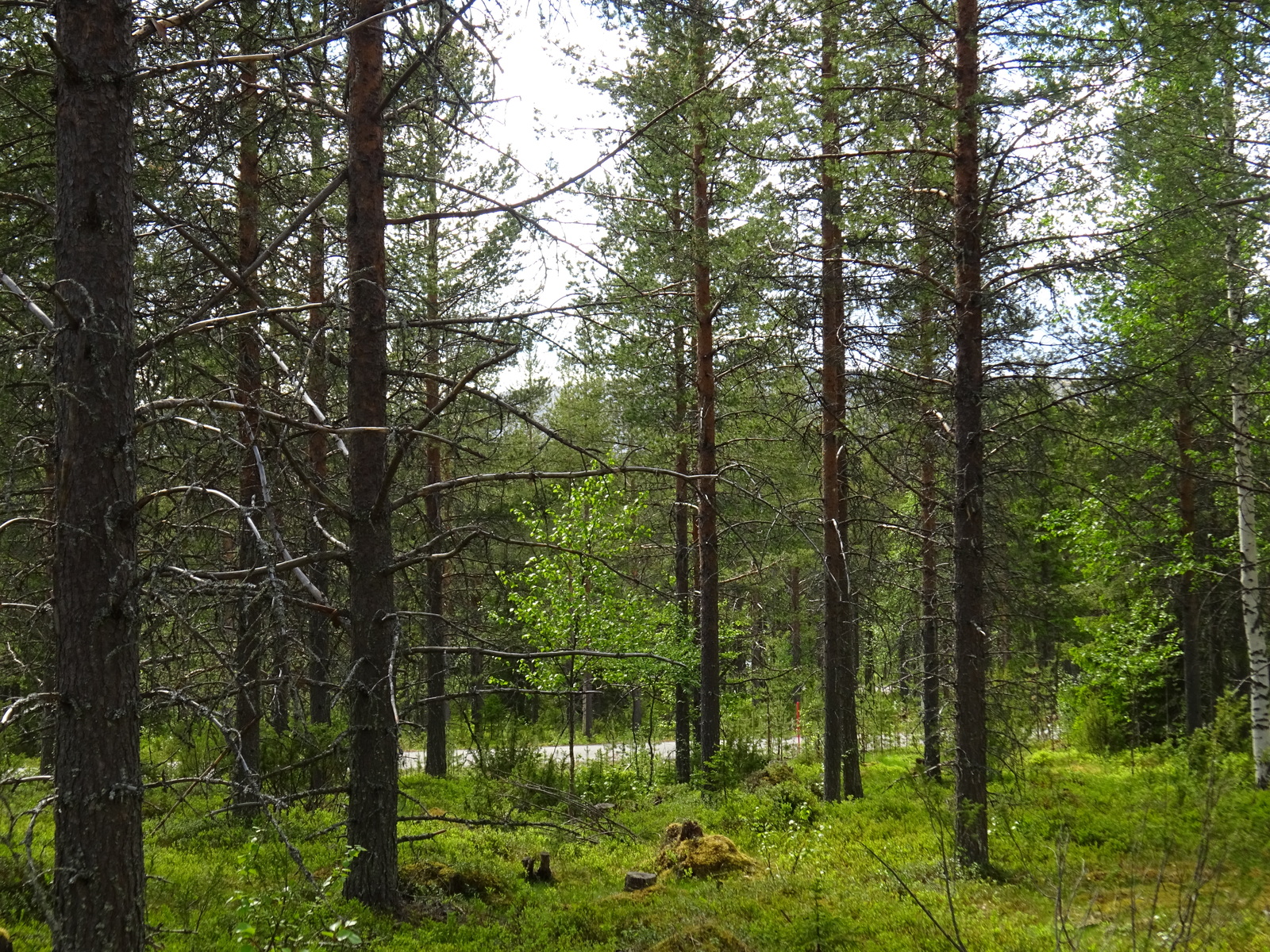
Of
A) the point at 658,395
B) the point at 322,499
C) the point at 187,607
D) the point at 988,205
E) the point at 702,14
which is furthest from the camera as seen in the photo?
the point at 658,395

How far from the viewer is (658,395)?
52.6ft

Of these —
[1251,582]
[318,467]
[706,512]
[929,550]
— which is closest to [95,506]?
[318,467]

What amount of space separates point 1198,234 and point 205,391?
30.4 ft

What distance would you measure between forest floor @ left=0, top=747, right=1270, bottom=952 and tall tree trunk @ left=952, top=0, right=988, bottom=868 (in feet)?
1.63

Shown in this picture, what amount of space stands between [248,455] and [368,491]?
3.14 ft

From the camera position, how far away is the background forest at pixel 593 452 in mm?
3910

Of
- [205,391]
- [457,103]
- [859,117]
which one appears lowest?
[205,391]

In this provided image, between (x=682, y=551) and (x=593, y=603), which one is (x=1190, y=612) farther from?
(x=593, y=603)

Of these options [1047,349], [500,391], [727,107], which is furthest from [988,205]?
[500,391]

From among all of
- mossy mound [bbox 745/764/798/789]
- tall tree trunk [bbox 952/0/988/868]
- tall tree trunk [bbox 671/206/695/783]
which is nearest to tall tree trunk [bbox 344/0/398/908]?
tall tree trunk [bbox 952/0/988/868]

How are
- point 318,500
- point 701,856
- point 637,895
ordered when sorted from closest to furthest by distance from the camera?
1. point 318,500
2. point 637,895
3. point 701,856

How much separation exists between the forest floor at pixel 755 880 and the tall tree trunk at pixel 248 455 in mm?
614

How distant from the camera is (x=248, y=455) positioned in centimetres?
523

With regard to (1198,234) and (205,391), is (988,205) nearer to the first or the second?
(1198,234)
